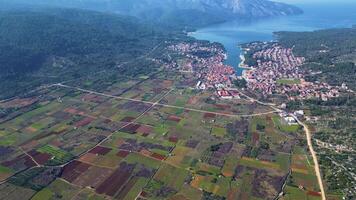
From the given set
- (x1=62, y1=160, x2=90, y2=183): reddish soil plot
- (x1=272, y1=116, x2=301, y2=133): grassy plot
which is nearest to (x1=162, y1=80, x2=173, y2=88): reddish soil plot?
(x1=272, y1=116, x2=301, y2=133): grassy plot

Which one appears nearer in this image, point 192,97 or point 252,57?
point 192,97

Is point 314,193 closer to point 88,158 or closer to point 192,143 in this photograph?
point 192,143

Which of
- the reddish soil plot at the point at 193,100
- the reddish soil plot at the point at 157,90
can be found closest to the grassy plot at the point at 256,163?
the reddish soil plot at the point at 193,100

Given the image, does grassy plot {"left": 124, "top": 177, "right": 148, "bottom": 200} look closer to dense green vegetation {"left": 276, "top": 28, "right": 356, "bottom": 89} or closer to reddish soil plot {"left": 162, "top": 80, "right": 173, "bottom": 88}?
reddish soil plot {"left": 162, "top": 80, "right": 173, "bottom": 88}

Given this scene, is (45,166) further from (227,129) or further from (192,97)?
(192,97)

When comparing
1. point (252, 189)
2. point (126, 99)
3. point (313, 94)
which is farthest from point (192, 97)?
point (252, 189)

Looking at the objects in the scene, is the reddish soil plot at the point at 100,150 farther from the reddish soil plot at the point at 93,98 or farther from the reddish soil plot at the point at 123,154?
the reddish soil plot at the point at 93,98
